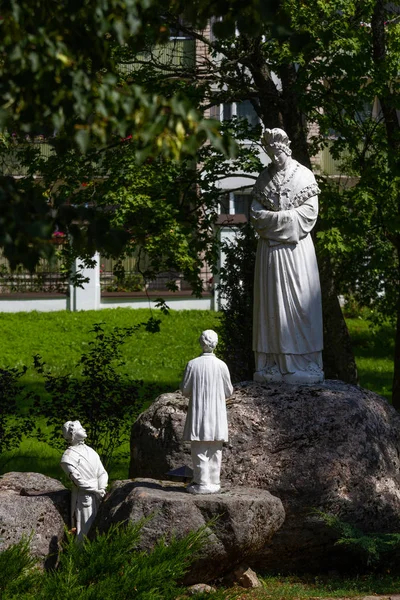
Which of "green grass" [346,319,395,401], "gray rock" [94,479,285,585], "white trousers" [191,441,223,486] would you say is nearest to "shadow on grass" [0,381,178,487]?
"white trousers" [191,441,223,486]

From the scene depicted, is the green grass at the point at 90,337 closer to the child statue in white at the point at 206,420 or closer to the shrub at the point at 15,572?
the child statue in white at the point at 206,420

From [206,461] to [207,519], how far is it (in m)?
0.51

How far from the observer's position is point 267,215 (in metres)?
10.8

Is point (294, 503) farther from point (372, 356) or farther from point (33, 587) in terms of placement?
point (372, 356)

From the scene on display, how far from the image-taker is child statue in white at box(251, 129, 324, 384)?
35.3 feet

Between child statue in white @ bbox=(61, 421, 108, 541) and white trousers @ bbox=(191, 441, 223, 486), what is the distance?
0.90 meters

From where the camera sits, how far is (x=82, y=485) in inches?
381

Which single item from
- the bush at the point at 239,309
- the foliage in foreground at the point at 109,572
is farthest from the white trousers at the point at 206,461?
the bush at the point at 239,309

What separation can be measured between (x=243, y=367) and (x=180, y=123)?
9.01 metres

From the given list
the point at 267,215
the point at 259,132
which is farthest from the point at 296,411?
the point at 259,132

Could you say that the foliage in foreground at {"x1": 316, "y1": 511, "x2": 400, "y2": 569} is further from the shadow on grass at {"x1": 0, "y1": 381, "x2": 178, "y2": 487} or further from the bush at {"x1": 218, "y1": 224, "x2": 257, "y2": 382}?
the bush at {"x1": 218, "y1": 224, "x2": 257, "y2": 382}

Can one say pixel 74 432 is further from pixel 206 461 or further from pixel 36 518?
pixel 206 461

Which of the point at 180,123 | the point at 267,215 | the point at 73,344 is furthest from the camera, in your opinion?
the point at 73,344

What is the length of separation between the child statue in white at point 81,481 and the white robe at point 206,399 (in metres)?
0.90
